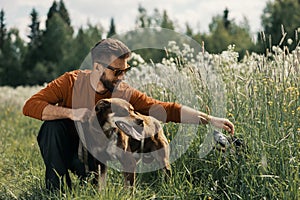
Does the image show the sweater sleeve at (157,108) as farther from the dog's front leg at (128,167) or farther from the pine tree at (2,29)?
the pine tree at (2,29)

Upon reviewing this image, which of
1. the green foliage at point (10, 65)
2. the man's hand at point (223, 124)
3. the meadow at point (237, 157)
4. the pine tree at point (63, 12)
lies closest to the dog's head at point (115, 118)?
the meadow at point (237, 157)

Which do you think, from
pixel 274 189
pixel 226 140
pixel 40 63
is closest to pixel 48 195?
pixel 226 140

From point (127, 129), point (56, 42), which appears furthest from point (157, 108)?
point (56, 42)

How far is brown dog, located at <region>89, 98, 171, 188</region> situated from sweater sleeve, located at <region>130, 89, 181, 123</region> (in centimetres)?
8

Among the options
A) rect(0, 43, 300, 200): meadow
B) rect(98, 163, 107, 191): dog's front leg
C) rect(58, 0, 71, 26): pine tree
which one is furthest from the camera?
rect(58, 0, 71, 26): pine tree

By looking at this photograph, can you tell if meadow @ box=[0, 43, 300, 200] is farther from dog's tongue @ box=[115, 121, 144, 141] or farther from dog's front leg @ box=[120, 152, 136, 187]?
dog's tongue @ box=[115, 121, 144, 141]

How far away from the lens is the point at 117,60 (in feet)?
12.1

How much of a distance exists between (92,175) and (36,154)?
1944mm

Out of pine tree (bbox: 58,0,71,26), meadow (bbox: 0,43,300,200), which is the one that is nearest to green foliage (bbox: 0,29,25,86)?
pine tree (bbox: 58,0,71,26)

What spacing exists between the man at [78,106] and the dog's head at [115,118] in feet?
0.39

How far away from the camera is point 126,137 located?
11.9 ft

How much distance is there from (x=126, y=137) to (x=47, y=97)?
68 centimetres

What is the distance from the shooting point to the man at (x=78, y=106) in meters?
3.69

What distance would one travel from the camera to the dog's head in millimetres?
3447
